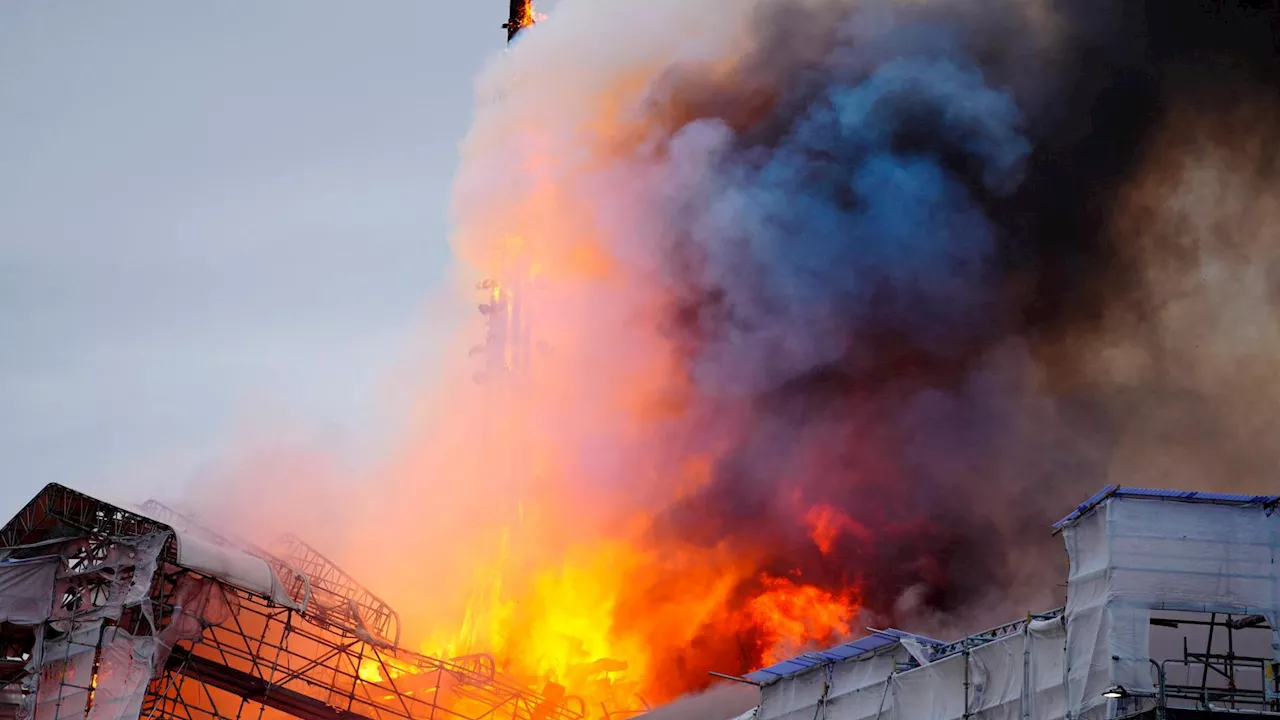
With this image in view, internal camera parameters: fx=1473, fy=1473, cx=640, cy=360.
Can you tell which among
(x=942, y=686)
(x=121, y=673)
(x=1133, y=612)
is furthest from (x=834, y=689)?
(x=121, y=673)

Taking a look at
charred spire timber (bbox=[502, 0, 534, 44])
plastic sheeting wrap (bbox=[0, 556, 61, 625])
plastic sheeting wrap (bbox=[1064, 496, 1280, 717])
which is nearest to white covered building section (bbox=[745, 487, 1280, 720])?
plastic sheeting wrap (bbox=[1064, 496, 1280, 717])

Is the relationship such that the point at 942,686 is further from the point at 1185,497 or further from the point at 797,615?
the point at 797,615

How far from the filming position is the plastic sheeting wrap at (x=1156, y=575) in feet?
125

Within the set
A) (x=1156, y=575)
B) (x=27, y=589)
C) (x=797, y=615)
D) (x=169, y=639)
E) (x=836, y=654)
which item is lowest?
(x=169, y=639)

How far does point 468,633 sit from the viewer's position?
78.1 meters

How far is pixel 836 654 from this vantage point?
4853cm

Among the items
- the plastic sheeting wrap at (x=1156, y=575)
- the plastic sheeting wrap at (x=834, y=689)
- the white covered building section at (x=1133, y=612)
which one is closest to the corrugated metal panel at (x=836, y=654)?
the plastic sheeting wrap at (x=834, y=689)

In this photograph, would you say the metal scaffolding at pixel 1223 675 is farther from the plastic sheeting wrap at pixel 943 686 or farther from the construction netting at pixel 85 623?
the construction netting at pixel 85 623

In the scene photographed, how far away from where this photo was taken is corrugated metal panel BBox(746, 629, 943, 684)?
154ft

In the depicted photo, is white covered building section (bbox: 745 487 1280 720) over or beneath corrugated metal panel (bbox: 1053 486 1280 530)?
beneath

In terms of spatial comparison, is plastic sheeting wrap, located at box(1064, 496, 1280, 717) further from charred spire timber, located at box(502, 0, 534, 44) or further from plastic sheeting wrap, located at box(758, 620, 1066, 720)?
charred spire timber, located at box(502, 0, 534, 44)

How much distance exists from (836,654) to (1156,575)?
1275cm

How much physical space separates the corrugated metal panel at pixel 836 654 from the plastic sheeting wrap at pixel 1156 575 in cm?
792

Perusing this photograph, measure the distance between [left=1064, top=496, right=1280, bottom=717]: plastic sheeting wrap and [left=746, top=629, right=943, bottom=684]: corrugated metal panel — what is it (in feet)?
26.0
